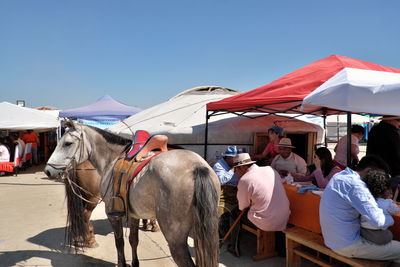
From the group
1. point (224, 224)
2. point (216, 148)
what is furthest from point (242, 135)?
point (224, 224)

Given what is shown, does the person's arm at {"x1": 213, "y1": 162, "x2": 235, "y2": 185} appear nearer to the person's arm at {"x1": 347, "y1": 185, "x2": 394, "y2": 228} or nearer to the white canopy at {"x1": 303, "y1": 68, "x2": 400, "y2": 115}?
the white canopy at {"x1": 303, "y1": 68, "x2": 400, "y2": 115}

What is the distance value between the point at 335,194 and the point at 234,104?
2.20 m

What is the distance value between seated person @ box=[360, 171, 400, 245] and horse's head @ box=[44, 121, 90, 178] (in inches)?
121

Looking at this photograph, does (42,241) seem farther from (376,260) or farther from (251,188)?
(376,260)

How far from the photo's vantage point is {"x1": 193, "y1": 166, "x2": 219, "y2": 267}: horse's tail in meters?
2.11

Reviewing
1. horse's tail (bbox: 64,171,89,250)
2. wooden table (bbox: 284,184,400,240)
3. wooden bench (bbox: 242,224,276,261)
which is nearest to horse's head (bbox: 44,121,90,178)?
horse's tail (bbox: 64,171,89,250)

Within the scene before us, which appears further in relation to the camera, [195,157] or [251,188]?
[251,188]

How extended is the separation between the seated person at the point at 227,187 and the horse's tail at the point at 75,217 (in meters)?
1.94

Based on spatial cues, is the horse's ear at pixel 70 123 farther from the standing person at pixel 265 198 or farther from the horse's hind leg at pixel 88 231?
the standing person at pixel 265 198

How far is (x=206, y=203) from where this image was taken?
2.11m

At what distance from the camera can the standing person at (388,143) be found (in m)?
3.60

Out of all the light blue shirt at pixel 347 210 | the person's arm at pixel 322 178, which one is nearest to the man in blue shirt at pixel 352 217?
the light blue shirt at pixel 347 210

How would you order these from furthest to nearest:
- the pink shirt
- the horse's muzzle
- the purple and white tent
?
the purple and white tent → the horse's muzzle → the pink shirt

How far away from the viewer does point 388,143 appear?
12.0ft
